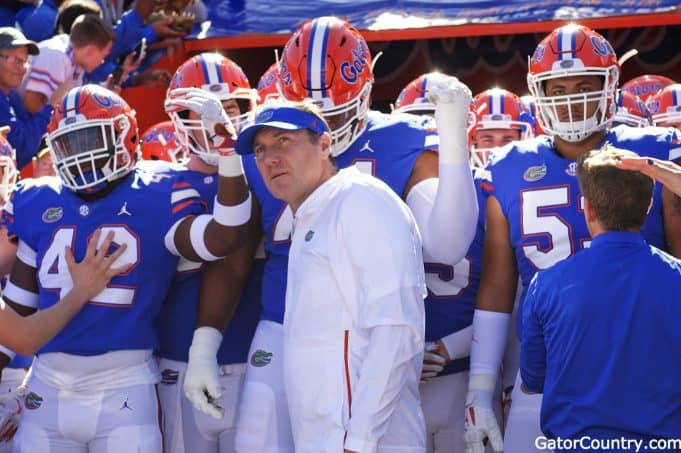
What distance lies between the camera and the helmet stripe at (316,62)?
11.8ft

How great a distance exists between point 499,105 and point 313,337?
103 inches

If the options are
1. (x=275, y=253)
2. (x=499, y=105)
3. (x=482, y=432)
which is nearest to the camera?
(x=482, y=432)

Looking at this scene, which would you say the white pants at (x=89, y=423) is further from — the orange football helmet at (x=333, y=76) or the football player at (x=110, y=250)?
the orange football helmet at (x=333, y=76)

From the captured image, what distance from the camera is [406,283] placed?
113 inches

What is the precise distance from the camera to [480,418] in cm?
342

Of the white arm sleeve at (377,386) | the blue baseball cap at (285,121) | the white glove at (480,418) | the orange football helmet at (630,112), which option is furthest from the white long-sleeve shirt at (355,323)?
the orange football helmet at (630,112)

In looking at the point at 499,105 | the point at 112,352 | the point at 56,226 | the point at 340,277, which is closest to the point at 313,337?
the point at 340,277

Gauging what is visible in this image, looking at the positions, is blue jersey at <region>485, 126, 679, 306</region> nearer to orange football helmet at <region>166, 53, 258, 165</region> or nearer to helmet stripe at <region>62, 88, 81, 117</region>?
orange football helmet at <region>166, 53, 258, 165</region>

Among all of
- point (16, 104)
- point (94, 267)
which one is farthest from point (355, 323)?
point (16, 104)

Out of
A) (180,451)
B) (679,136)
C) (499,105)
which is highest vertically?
(679,136)

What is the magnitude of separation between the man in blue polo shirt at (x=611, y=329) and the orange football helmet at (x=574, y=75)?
728mm

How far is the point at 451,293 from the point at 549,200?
0.47 metres

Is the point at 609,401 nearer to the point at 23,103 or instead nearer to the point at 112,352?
the point at 112,352

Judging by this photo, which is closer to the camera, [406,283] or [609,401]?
[609,401]
